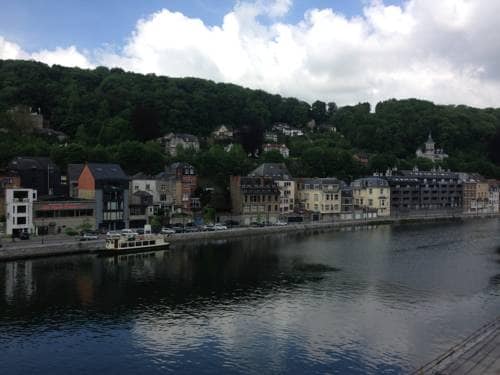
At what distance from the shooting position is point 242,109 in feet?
441

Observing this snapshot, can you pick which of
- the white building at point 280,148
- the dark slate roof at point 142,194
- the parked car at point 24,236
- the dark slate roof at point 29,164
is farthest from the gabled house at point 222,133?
the parked car at point 24,236

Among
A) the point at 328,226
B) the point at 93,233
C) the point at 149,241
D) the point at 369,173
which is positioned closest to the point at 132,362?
the point at 149,241

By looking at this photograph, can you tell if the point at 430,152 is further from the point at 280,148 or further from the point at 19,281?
the point at 19,281

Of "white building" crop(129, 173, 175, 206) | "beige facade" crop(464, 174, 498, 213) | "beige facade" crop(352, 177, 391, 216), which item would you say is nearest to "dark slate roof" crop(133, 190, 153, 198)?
"white building" crop(129, 173, 175, 206)

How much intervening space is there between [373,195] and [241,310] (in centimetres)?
6592

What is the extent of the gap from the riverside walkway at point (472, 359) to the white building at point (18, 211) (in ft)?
139

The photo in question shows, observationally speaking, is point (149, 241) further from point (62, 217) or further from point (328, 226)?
point (328, 226)

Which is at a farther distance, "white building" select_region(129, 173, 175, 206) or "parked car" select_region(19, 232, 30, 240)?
"white building" select_region(129, 173, 175, 206)

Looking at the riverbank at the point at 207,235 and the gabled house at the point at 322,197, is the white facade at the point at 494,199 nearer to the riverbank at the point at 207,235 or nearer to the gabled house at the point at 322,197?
the riverbank at the point at 207,235

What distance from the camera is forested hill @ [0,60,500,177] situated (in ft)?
289

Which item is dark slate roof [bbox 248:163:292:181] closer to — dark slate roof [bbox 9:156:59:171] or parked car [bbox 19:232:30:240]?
Answer: dark slate roof [bbox 9:156:59:171]

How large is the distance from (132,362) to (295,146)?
96421 mm

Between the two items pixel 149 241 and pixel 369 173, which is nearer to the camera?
pixel 149 241

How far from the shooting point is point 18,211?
171 feet
